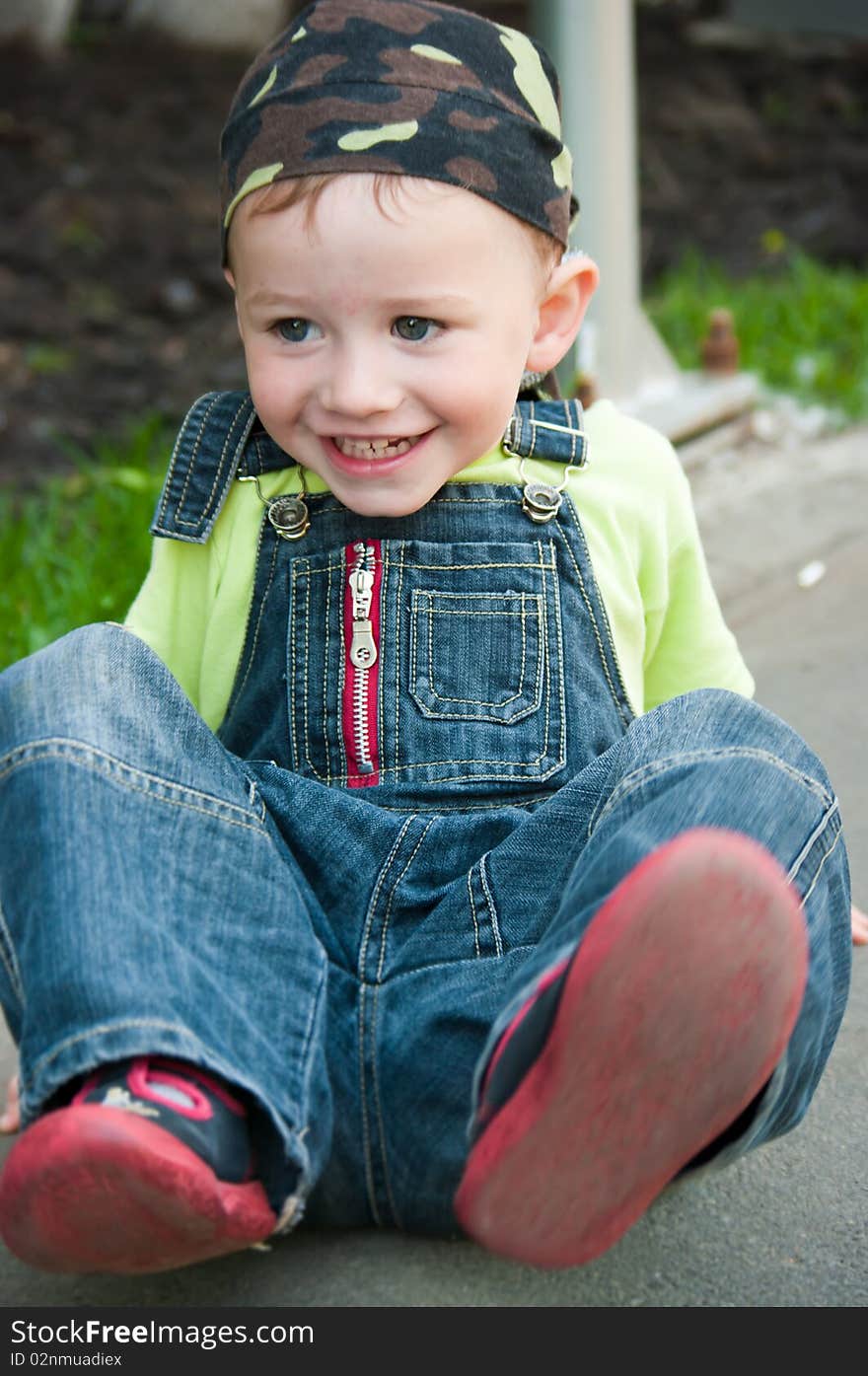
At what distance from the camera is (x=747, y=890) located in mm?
1132

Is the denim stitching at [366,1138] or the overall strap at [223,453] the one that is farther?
the overall strap at [223,453]

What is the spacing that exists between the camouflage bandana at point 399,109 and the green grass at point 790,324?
2.25 metres

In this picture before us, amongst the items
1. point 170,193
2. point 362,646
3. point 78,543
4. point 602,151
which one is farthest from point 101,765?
point 170,193

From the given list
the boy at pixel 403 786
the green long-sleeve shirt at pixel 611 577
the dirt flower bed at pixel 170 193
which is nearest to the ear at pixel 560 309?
the boy at pixel 403 786

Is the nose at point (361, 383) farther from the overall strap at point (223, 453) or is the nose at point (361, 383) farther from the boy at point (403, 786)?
the overall strap at point (223, 453)

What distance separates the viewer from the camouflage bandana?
4.98ft

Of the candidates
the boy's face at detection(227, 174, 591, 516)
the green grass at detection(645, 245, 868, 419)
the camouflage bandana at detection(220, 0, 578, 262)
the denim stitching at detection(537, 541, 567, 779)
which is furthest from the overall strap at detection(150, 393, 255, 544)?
the green grass at detection(645, 245, 868, 419)

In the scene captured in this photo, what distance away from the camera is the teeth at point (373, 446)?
1618 mm

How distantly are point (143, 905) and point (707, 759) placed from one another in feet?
1.56

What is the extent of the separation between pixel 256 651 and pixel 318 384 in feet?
1.01

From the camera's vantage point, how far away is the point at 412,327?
5.13ft

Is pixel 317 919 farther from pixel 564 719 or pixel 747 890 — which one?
pixel 747 890

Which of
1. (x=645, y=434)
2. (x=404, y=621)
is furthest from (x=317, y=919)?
(x=645, y=434)

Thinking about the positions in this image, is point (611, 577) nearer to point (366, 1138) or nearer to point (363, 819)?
point (363, 819)
